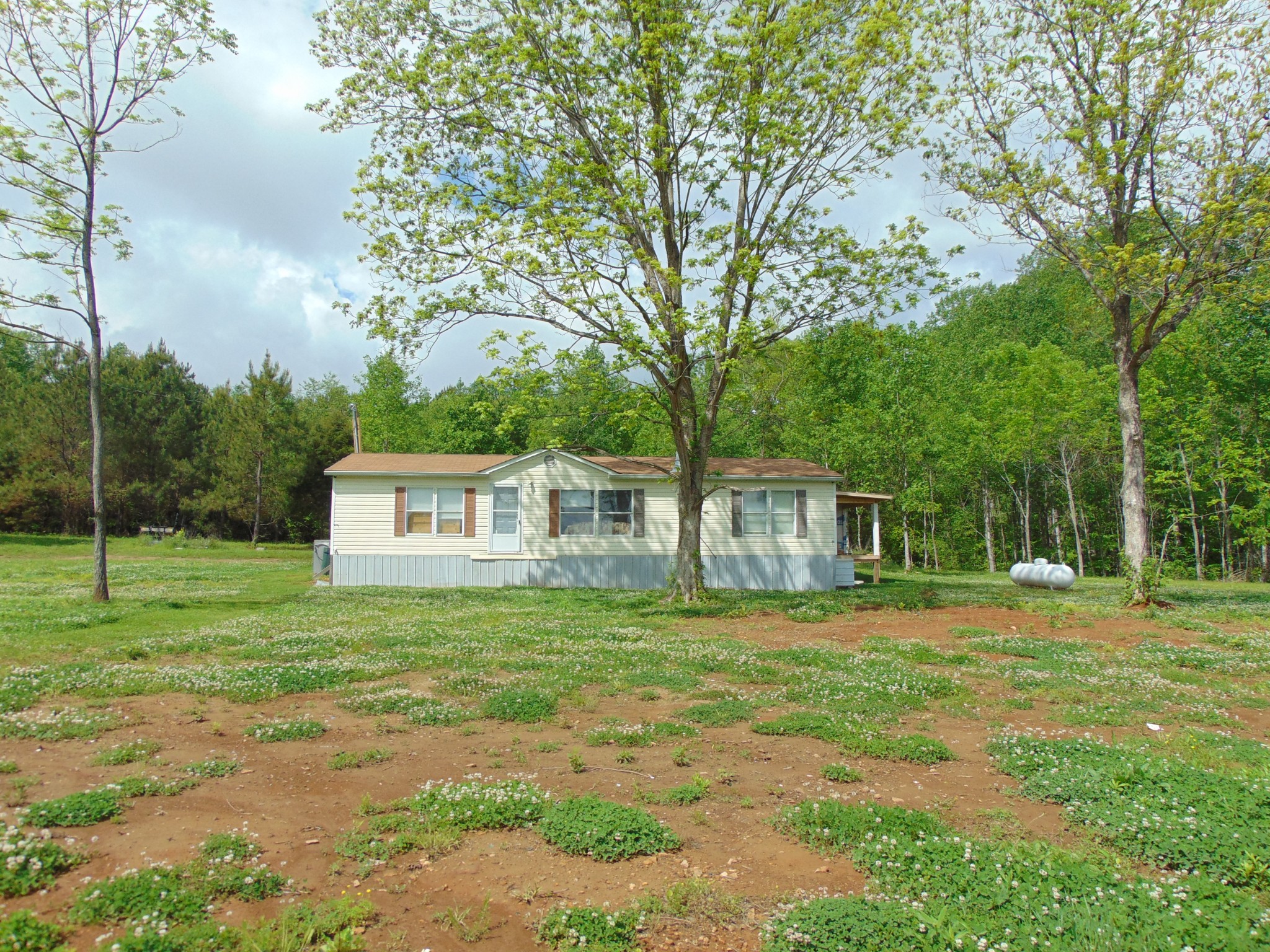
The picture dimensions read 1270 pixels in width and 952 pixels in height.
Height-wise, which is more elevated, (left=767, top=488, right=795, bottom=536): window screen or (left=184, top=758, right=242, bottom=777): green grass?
(left=767, top=488, right=795, bottom=536): window screen

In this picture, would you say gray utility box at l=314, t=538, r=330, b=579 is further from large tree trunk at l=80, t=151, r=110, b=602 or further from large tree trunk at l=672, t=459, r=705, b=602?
large tree trunk at l=672, t=459, r=705, b=602

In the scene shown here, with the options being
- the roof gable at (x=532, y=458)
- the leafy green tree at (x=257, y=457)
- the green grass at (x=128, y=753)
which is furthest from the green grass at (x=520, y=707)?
the leafy green tree at (x=257, y=457)

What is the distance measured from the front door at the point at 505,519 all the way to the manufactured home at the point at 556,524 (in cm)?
3

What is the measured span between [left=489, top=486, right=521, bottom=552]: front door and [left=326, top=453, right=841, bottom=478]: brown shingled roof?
96cm

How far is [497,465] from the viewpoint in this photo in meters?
→ 23.7

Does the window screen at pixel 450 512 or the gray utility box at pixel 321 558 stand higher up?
the window screen at pixel 450 512

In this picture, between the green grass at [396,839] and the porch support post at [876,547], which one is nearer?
the green grass at [396,839]

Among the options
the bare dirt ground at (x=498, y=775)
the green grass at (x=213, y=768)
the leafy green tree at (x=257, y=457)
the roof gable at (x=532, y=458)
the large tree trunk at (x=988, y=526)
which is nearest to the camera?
the bare dirt ground at (x=498, y=775)

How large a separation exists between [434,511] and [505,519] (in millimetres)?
2278

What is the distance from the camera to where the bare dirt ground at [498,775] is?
12.6 ft

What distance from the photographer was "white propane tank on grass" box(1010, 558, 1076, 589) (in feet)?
76.2

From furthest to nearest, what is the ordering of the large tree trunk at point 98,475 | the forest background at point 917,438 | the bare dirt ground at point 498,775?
the forest background at point 917,438 < the large tree trunk at point 98,475 < the bare dirt ground at point 498,775

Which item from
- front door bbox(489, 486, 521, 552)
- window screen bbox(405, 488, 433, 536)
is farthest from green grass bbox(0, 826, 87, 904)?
window screen bbox(405, 488, 433, 536)

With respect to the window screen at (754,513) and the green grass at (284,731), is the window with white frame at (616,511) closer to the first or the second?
the window screen at (754,513)
